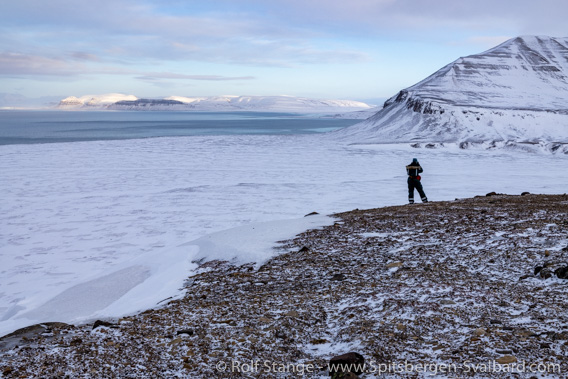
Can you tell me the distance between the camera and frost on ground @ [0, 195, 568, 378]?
5.05m

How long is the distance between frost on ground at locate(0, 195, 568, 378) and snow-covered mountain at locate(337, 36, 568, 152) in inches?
1934

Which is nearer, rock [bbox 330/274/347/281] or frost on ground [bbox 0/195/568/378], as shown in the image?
frost on ground [bbox 0/195/568/378]

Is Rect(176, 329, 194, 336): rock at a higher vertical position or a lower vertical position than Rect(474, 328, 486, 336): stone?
lower

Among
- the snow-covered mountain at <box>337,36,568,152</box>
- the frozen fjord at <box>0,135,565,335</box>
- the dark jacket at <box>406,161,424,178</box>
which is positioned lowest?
the frozen fjord at <box>0,135,565,335</box>

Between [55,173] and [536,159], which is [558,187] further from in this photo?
[55,173]

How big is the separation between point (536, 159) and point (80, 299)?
44307 mm

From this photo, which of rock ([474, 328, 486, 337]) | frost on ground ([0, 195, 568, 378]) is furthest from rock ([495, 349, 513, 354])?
rock ([474, 328, 486, 337])

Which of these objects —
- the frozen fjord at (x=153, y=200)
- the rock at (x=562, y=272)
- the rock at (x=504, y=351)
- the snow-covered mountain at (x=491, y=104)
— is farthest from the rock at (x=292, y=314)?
the snow-covered mountain at (x=491, y=104)

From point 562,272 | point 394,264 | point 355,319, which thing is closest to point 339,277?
point 394,264

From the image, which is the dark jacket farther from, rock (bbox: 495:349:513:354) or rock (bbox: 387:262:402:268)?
rock (bbox: 495:349:513:354)

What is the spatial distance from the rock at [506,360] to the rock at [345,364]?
1363mm

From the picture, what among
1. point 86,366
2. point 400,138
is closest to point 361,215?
point 86,366

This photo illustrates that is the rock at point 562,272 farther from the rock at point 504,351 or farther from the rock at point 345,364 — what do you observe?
the rock at point 345,364

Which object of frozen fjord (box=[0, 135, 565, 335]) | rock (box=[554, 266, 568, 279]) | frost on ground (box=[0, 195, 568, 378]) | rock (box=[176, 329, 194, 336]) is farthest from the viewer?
frozen fjord (box=[0, 135, 565, 335])
